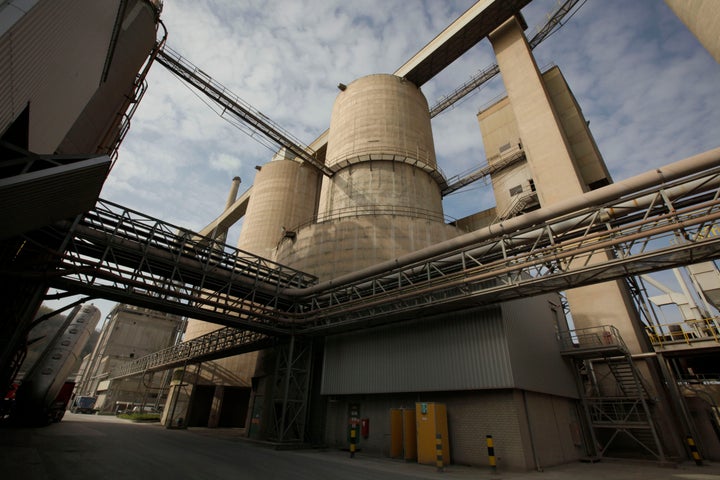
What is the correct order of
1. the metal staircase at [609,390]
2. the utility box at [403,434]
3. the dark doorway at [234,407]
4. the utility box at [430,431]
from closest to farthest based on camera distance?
the utility box at [430,431] < the utility box at [403,434] < the metal staircase at [609,390] < the dark doorway at [234,407]

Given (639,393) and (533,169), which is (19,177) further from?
(533,169)

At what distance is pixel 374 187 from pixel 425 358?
14642 millimetres

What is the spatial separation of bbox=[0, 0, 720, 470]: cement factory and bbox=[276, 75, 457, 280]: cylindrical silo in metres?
0.16

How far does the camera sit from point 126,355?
52750 millimetres

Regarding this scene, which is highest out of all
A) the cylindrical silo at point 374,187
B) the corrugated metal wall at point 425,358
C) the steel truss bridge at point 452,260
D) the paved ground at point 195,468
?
the cylindrical silo at point 374,187

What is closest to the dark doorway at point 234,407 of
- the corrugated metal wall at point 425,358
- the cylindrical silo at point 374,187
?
the cylindrical silo at point 374,187

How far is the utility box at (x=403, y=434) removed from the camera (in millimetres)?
11883

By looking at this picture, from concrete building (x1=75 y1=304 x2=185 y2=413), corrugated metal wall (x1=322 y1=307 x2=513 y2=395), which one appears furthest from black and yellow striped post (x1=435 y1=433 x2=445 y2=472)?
concrete building (x1=75 y1=304 x2=185 y2=413)

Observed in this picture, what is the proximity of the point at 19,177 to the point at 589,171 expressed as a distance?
1076 inches

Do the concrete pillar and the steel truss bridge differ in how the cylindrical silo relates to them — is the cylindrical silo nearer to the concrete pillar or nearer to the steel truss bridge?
the steel truss bridge

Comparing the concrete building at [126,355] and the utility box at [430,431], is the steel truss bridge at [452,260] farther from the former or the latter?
the concrete building at [126,355]

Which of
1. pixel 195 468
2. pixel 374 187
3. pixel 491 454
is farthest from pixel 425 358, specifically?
pixel 374 187

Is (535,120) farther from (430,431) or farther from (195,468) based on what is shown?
(195,468)

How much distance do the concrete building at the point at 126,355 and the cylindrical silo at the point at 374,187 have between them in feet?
128
